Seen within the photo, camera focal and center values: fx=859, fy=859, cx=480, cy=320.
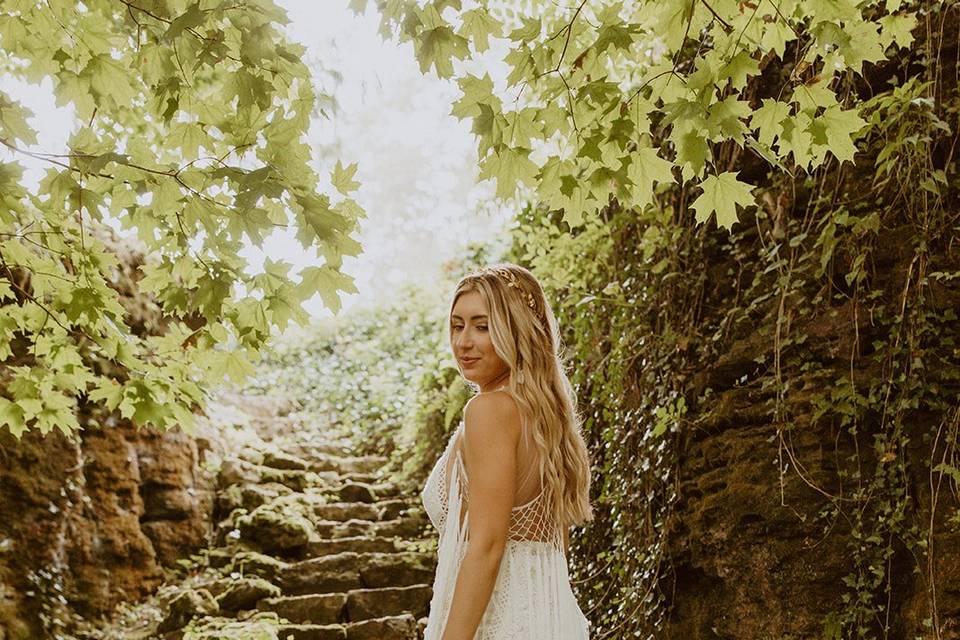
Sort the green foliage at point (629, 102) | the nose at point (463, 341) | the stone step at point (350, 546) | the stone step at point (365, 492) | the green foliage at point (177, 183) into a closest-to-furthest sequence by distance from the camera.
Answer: the nose at point (463, 341) < the green foliage at point (629, 102) < the green foliage at point (177, 183) < the stone step at point (350, 546) < the stone step at point (365, 492)

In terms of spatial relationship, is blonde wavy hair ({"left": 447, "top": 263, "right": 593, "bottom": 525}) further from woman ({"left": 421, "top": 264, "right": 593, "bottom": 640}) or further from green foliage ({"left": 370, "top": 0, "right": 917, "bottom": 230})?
green foliage ({"left": 370, "top": 0, "right": 917, "bottom": 230})

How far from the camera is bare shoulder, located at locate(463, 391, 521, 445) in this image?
217 centimetres

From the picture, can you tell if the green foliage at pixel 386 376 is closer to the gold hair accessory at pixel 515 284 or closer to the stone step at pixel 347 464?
the stone step at pixel 347 464

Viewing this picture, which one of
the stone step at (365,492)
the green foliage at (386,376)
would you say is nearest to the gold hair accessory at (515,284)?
the green foliage at (386,376)

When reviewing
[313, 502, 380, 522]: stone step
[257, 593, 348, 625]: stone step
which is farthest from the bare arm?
[313, 502, 380, 522]: stone step

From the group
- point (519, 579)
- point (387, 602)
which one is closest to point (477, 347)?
point (519, 579)

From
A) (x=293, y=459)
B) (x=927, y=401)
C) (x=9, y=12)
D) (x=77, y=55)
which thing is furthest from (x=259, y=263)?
(x=293, y=459)

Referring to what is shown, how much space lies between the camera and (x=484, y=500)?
2.11 meters

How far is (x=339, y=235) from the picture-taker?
269 centimetres

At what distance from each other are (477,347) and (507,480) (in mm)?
394

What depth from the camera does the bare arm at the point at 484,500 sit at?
207 centimetres

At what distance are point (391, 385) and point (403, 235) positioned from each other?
40.6ft

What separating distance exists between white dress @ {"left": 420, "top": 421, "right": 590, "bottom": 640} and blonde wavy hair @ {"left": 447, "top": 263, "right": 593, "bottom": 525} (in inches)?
3.5

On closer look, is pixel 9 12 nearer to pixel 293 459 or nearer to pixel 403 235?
pixel 293 459
